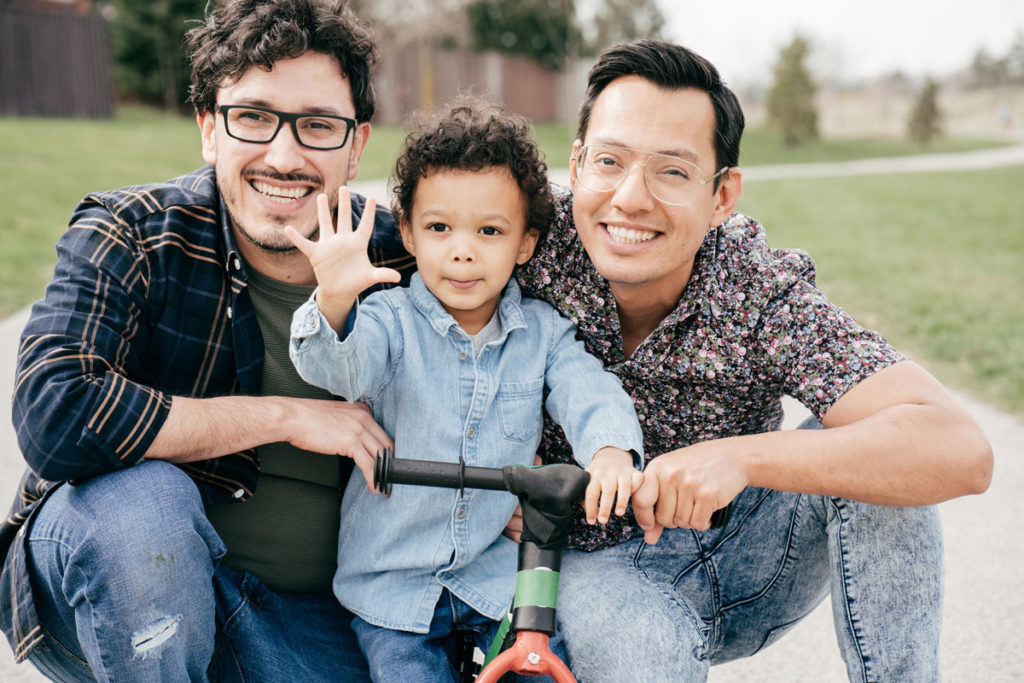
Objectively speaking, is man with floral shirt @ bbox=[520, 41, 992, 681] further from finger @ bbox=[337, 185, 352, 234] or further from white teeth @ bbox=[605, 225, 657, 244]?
finger @ bbox=[337, 185, 352, 234]

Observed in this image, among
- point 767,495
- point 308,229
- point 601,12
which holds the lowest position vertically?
point 767,495

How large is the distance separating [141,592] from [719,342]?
145cm

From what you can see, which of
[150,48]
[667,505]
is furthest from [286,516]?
[150,48]

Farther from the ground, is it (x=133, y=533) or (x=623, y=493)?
(x=623, y=493)

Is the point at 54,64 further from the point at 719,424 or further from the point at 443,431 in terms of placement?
the point at 719,424

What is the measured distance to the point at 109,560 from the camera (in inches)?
72.4

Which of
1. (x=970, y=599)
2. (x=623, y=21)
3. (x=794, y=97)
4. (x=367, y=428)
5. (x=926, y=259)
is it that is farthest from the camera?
(x=623, y=21)

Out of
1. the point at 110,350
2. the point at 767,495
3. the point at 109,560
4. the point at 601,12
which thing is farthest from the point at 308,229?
the point at 601,12

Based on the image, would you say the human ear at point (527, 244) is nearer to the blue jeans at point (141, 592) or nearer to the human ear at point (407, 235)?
the human ear at point (407, 235)

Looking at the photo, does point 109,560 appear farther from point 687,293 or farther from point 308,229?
point 687,293

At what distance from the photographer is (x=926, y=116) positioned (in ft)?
98.3

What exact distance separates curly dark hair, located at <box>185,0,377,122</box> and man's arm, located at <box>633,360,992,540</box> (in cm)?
146

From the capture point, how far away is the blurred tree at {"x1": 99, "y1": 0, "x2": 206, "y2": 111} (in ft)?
67.5

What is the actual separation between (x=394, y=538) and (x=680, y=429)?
0.82 m
